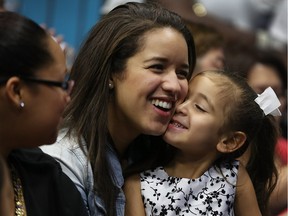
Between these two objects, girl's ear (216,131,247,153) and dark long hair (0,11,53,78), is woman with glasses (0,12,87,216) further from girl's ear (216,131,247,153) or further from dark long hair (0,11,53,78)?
girl's ear (216,131,247,153)

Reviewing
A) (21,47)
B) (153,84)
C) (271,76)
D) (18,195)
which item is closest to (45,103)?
(21,47)

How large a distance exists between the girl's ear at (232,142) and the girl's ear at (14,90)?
32.8 inches

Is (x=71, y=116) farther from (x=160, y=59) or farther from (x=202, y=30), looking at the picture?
(x=202, y=30)

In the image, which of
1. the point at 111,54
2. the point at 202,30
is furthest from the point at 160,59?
the point at 202,30

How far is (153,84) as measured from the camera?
222cm

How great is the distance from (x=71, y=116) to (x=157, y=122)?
0.95 feet

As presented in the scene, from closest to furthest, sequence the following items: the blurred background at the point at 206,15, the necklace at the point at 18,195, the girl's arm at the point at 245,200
Answer: the necklace at the point at 18,195 < the girl's arm at the point at 245,200 < the blurred background at the point at 206,15

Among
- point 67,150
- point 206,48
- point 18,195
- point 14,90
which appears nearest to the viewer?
point 14,90

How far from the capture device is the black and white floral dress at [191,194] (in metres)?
2.23

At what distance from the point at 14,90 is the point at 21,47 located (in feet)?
0.37

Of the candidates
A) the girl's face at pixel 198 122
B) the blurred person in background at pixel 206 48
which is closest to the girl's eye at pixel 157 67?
the girl's face at pixel 198 122

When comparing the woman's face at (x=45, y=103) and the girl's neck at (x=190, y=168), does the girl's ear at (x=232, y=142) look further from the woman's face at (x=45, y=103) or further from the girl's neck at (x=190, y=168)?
the woman's face at (x=45, y=103)

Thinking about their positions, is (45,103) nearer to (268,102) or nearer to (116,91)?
(116,91)

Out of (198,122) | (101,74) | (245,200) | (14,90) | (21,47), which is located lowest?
(245,200)
